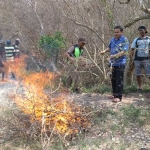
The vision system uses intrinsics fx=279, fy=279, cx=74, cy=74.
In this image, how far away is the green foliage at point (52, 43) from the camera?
11.2 m

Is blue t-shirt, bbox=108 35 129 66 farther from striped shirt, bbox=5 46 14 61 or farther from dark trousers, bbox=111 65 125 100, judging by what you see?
striped shirt, bbox=5 46 14 61

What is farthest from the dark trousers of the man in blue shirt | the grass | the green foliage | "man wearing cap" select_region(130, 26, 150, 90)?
the green foliage

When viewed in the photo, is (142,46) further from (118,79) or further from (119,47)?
(118,79)

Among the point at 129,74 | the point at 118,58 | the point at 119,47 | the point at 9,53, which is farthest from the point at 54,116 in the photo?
the point at 9,53

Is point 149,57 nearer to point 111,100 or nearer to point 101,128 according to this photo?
point 111,100

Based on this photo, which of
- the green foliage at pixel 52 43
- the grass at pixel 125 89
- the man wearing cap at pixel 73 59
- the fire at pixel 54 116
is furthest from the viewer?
the green foliage at pixel 52 43

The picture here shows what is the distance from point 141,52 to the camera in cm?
697

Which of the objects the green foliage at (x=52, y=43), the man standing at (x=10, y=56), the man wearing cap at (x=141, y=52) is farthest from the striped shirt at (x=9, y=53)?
the man wearing cap at (x=141, y=52)

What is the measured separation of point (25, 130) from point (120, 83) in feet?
8.38

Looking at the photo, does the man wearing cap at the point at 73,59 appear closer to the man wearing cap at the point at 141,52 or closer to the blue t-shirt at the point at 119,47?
the blue t-shirt at the point at 119,47

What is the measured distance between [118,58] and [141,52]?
0.94 metres

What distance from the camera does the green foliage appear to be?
439 inches

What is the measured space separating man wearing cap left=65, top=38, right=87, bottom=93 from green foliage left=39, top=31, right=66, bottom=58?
3262 millimetres

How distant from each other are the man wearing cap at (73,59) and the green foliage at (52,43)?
326cm
